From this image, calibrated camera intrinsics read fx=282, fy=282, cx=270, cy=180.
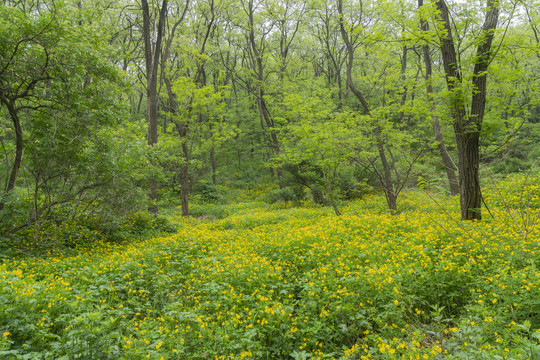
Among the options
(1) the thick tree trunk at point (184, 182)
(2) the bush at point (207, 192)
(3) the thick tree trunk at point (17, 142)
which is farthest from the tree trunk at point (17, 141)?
(2) the bush at point (207, 192)

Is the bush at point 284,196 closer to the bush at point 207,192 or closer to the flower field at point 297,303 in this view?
the bush at point 207,192

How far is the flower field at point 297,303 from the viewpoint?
303 cm

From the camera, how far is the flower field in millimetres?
3027

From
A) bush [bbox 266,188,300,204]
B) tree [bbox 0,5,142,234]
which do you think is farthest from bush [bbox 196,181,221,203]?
tree [bbox 0,5,142,234]

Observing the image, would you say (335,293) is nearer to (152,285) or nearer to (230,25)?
(152,285)

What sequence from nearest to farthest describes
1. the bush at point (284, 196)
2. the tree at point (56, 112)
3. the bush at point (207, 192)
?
1. the tree at point (56, 112)
2. the bush at point (284, 196)
3. the bush at point (207, 192)

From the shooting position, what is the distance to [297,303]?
4309 mm

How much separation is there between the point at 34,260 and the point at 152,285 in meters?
2.88

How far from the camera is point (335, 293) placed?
4.17 m

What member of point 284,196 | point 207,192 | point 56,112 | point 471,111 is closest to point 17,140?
point 56,112

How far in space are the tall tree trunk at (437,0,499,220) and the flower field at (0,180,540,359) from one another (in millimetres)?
722

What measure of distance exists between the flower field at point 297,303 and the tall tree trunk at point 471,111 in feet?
2.37

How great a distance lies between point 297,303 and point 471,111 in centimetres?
610

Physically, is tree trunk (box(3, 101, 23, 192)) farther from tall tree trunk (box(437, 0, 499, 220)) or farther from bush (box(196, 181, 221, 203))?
bush (box(196, 181, 221, 203))
